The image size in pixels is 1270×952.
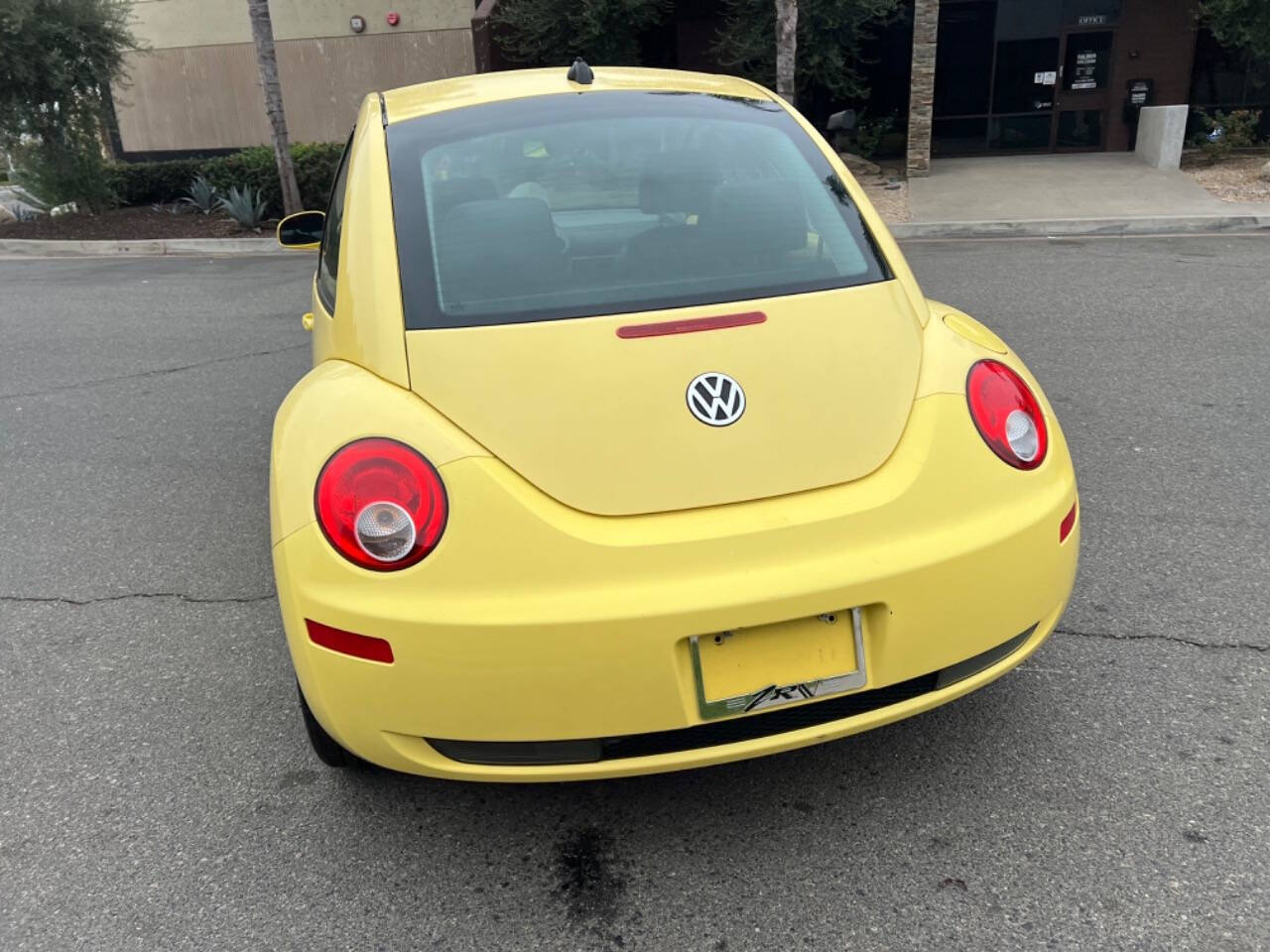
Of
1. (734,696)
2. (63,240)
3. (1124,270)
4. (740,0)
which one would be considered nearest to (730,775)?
(734,696)

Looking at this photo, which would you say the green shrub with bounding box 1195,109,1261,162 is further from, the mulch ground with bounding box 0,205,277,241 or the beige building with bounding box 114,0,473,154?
the mulch ground with bounding box 0,205,277,241

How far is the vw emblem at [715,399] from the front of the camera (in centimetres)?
215

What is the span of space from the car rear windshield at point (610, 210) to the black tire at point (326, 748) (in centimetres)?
99

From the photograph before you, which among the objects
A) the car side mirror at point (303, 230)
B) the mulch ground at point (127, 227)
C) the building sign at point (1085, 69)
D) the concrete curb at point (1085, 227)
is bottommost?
the mulch ground at point (127, 227)

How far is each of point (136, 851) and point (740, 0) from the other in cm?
1584

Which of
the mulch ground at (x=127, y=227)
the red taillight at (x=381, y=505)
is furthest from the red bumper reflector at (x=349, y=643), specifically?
the mulch ground at (x=127, y=227)

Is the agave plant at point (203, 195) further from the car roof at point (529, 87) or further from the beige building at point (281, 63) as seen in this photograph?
the car roof at point (529, 87)

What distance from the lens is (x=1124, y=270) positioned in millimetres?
8438

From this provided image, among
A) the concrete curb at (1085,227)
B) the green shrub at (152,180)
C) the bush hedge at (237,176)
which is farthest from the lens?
the green shrub at (152,180)

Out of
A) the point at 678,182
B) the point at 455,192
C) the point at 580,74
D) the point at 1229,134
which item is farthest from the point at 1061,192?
the point at 455,192

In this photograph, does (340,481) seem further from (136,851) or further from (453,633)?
(136,851)

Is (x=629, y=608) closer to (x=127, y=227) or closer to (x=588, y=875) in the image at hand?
(x=588, y=875)

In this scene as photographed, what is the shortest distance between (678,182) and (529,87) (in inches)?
25.7

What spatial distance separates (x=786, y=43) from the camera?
Answer: 504 inches
